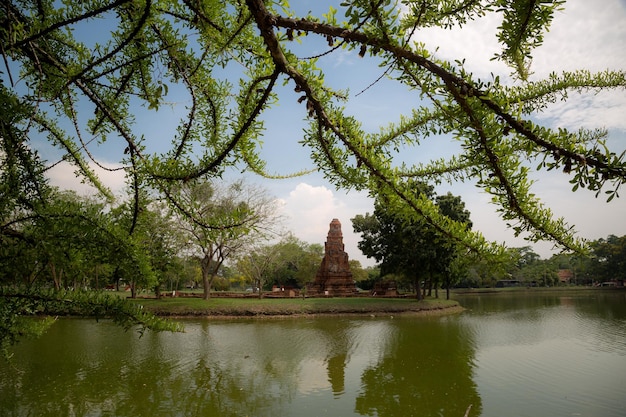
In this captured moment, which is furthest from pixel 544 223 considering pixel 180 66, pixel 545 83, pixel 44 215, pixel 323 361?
pixel 323 361

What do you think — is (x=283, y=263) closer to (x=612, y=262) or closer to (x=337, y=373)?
(x=337, y=373)

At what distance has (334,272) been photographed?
101ft

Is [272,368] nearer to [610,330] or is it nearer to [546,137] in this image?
[546,137]

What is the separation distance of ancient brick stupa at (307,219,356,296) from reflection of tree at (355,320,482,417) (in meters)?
17.4

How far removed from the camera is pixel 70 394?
682 centimetres

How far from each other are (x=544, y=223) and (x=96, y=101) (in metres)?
A: 2.08

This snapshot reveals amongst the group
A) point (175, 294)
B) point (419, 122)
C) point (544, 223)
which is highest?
point (419, 122)

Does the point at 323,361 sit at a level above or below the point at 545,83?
below

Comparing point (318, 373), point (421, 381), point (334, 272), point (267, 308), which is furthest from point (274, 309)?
point (421, 381)

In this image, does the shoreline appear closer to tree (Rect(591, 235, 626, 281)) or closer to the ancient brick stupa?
the ancient brick stupa

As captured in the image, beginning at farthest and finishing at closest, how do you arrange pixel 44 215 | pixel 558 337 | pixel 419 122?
1. pixel 558 337
2. pixel 44 215
3. pixel 419 122

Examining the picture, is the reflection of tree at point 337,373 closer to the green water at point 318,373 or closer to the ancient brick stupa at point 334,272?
the green water at point 318,373

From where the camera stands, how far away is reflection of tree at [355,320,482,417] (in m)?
6.34

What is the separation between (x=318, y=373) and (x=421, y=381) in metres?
2.27
